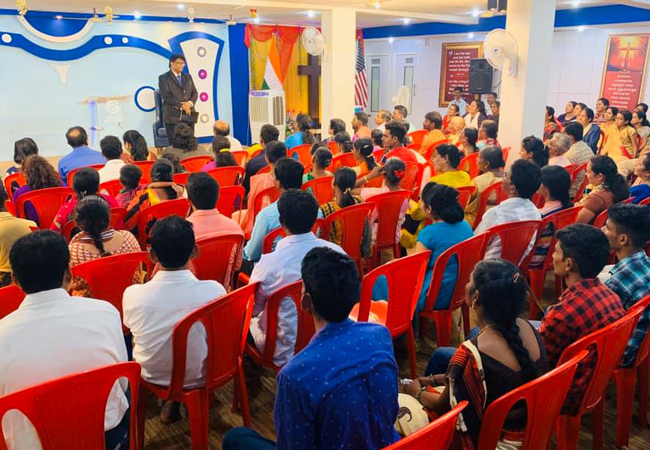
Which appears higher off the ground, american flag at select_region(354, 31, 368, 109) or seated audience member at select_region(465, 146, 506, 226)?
american flag at select_region(354, 31, 368, 109)

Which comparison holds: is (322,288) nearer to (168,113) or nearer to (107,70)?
(168,113)

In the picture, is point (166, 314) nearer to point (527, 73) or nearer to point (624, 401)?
point (624, 401)

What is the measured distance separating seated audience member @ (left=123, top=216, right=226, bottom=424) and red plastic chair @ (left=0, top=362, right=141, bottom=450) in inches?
18.7

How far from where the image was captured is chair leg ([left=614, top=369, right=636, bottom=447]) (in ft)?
8.04

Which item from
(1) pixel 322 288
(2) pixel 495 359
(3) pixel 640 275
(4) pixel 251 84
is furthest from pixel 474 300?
(4) pixel 251 84

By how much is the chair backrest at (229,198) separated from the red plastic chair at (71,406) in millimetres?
2748

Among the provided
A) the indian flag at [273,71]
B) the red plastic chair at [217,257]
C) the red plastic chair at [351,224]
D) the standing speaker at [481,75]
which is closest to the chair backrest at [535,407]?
the red plastic chair at [217,257]

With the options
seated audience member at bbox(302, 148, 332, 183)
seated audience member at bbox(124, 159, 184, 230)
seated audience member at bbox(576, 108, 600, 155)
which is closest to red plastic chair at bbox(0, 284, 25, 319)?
seated audience member at bbox(124, 159, 184, 230)

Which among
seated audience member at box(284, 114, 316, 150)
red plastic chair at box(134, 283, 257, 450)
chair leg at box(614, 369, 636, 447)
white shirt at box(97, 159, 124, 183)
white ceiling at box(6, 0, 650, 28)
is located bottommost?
chair leg at box(614, 369, 636, 447)

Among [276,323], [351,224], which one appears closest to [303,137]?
[351,224]

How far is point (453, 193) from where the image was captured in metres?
3.11

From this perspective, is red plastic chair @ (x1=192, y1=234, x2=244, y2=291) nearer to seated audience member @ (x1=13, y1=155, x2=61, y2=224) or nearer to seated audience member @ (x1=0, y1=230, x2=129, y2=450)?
seated audience member @ (x1=0, y1=230, x2=129, y2=450)

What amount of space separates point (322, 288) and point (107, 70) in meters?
10.9

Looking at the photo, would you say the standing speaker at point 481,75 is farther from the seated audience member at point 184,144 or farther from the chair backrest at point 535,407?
the chair backrest at point 535,407
